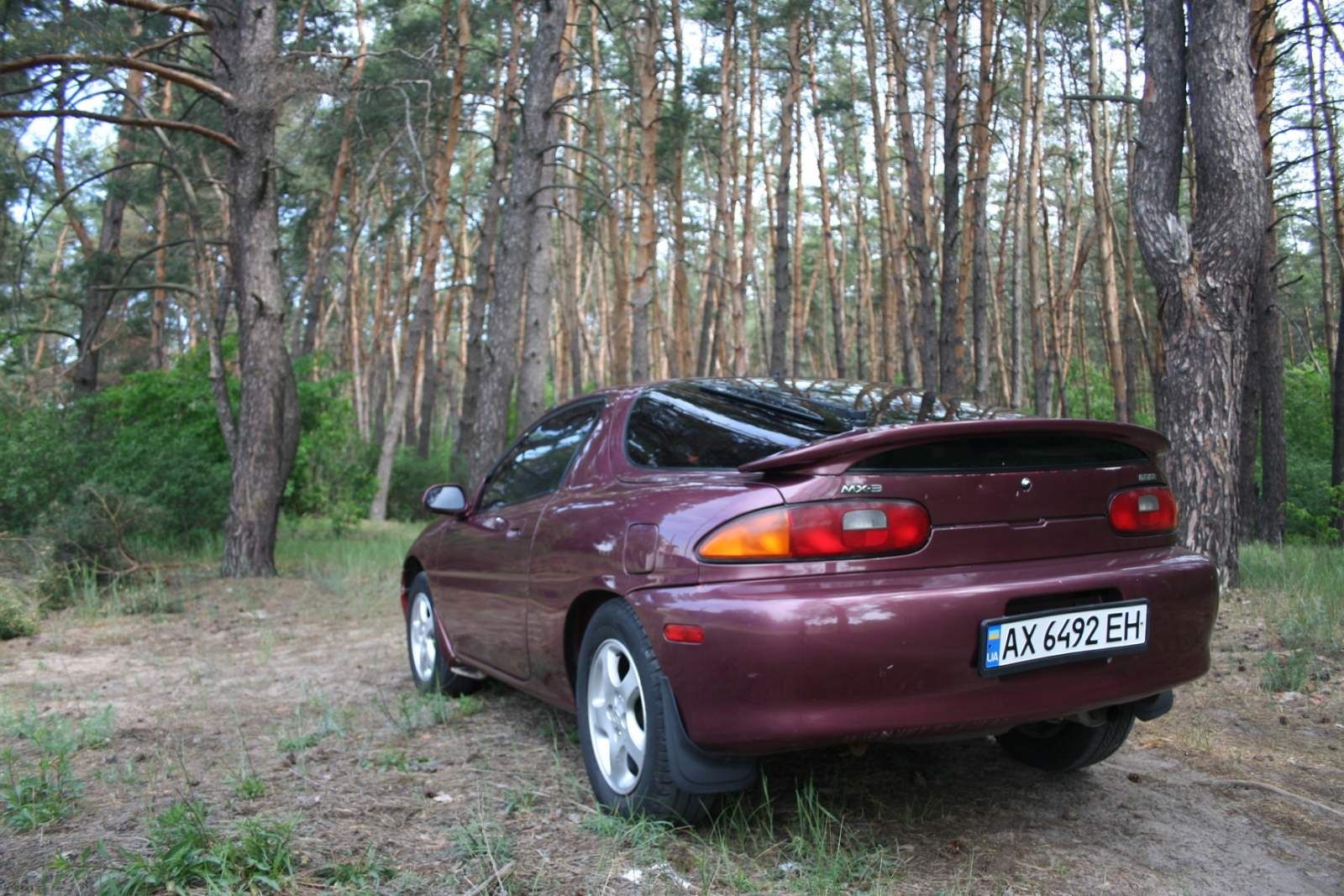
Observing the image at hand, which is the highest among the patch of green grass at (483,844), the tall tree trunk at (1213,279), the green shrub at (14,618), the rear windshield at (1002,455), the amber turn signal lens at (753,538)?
the tall tree trunk at (1213,279)

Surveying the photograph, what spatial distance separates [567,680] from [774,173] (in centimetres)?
2808

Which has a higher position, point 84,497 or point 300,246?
point 300,246

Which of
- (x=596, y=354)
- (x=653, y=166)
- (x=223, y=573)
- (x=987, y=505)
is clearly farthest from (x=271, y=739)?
(x=596, y=354)

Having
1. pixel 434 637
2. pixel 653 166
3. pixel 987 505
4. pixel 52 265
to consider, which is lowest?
pixel 434 637

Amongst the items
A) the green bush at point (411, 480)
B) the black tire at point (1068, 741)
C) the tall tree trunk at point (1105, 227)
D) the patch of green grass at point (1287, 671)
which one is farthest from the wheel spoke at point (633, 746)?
the green bush at point (411, 480)

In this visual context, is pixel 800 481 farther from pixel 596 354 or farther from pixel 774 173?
pixel 596 354

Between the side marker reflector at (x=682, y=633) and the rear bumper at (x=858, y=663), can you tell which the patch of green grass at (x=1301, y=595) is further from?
the side marker reflector at (x=682, y=633)

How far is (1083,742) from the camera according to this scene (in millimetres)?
Answer: 3523

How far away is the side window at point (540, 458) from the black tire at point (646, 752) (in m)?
0.93

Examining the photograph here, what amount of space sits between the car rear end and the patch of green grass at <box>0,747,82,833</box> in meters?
2.10

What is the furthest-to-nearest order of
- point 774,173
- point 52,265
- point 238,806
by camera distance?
point 52,265, point 774,173, point 238,806

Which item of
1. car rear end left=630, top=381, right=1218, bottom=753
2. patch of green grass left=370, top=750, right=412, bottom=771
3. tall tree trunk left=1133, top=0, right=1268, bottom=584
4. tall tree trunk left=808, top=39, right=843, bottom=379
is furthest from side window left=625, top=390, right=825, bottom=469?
tall tree trunk left=808, top=39, right=843, bottom=379

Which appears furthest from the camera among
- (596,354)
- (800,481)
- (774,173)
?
(596,354)

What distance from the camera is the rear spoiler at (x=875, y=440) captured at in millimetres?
2746
